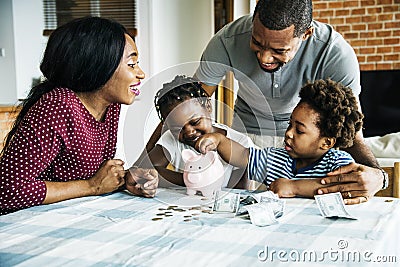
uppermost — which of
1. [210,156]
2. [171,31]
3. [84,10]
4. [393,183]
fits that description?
[84,10]

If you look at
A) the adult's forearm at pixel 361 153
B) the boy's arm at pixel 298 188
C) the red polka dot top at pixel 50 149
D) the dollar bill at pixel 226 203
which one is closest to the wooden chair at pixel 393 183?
the adult's forearm at pixel 361 153

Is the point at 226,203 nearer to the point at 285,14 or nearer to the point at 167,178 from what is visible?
the point at 167,178

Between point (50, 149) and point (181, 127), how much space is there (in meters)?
0.33

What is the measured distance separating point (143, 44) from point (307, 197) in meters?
2.89

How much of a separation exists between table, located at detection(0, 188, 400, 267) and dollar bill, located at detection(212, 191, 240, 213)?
27 millimetres

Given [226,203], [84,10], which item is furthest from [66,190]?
[84,10]

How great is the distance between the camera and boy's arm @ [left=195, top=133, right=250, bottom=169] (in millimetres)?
1247

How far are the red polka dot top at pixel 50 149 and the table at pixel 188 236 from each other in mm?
59

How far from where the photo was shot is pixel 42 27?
4.06m

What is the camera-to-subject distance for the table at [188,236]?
0.77m

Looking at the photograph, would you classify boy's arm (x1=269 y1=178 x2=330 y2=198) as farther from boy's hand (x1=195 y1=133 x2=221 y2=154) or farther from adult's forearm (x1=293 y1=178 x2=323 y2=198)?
boy's hand (x1=195 y1=133 x2=221 y2=154)

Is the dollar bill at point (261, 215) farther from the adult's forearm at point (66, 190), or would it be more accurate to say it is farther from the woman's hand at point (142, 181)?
the adult's forearm at point (66, 190)
